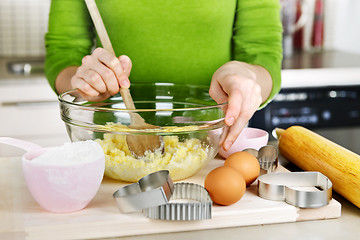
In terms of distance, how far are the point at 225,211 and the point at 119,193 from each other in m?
0.18

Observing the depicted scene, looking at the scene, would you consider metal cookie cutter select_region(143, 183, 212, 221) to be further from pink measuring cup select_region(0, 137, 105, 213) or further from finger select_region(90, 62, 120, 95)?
finger select_region(90, 62, 120, 95)

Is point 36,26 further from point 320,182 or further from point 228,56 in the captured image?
point 320,182

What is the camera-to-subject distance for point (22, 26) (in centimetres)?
276

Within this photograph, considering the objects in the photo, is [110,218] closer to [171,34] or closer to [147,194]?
[147,194]

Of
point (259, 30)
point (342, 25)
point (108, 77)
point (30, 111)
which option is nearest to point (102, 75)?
point (108, 77)

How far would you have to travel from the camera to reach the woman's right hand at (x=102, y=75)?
0.95 metres

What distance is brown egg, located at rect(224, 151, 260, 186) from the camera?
87 centimetres

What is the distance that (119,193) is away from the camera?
0.79 m

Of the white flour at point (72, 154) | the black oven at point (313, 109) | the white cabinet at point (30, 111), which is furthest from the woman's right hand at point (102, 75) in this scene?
the black oven at point (313, 109)

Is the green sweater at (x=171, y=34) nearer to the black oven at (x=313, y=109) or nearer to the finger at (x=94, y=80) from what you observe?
the finger at (x=94, y=80)

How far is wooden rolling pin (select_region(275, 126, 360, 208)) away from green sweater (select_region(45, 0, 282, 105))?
0.30 metres

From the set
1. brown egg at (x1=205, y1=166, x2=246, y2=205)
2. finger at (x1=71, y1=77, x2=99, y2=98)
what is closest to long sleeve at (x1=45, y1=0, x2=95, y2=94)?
finger at (x1=71, y1=77, x2=99, y2=98)

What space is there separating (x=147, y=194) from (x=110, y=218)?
81mm

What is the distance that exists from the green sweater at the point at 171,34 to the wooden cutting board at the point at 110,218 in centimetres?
58
